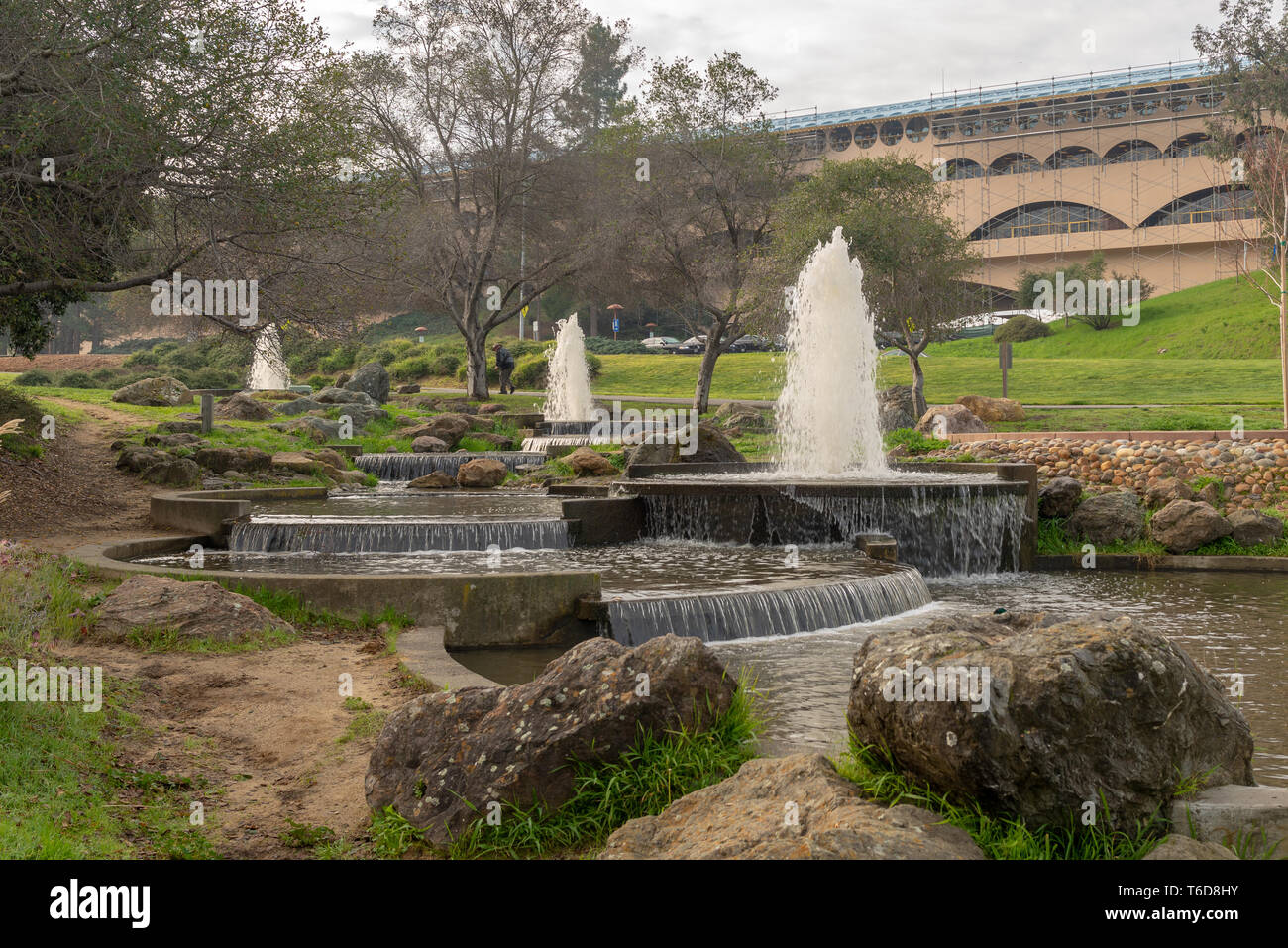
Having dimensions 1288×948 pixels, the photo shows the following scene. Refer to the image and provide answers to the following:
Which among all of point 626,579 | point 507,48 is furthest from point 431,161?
point 626,579

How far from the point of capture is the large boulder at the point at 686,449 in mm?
19125

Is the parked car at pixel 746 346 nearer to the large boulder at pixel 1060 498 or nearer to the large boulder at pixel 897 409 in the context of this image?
the large boulder at pixel 897 409

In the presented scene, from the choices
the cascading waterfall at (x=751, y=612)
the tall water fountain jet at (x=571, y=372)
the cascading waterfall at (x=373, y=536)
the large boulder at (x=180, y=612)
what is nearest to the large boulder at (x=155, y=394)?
the tall water fountain jet at (x=571, y=372)

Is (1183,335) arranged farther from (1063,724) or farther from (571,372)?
(1063,724)

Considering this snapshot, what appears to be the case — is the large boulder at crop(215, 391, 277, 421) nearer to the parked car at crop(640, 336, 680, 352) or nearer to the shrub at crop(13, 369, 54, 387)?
the shrub at crop(13, 369, 54, 387)

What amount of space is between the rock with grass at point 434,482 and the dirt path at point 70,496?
17.4 feet

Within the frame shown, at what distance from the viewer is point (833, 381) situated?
1892cm

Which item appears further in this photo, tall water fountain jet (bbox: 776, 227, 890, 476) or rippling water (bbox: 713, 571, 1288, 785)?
tall water fountain jet (bbox: 776, 227, 890, 476)

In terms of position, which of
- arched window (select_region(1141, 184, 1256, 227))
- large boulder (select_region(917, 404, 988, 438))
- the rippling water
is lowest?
the rippling water

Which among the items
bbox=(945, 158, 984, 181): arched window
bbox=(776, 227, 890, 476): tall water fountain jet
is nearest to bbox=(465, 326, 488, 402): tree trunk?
bbox=(776, 227, 890, 476): tall water fountain jet

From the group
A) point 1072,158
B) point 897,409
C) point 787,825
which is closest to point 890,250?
point 897,409

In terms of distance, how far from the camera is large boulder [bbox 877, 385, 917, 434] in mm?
26250

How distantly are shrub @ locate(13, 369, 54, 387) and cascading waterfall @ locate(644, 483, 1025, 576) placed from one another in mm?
30253
